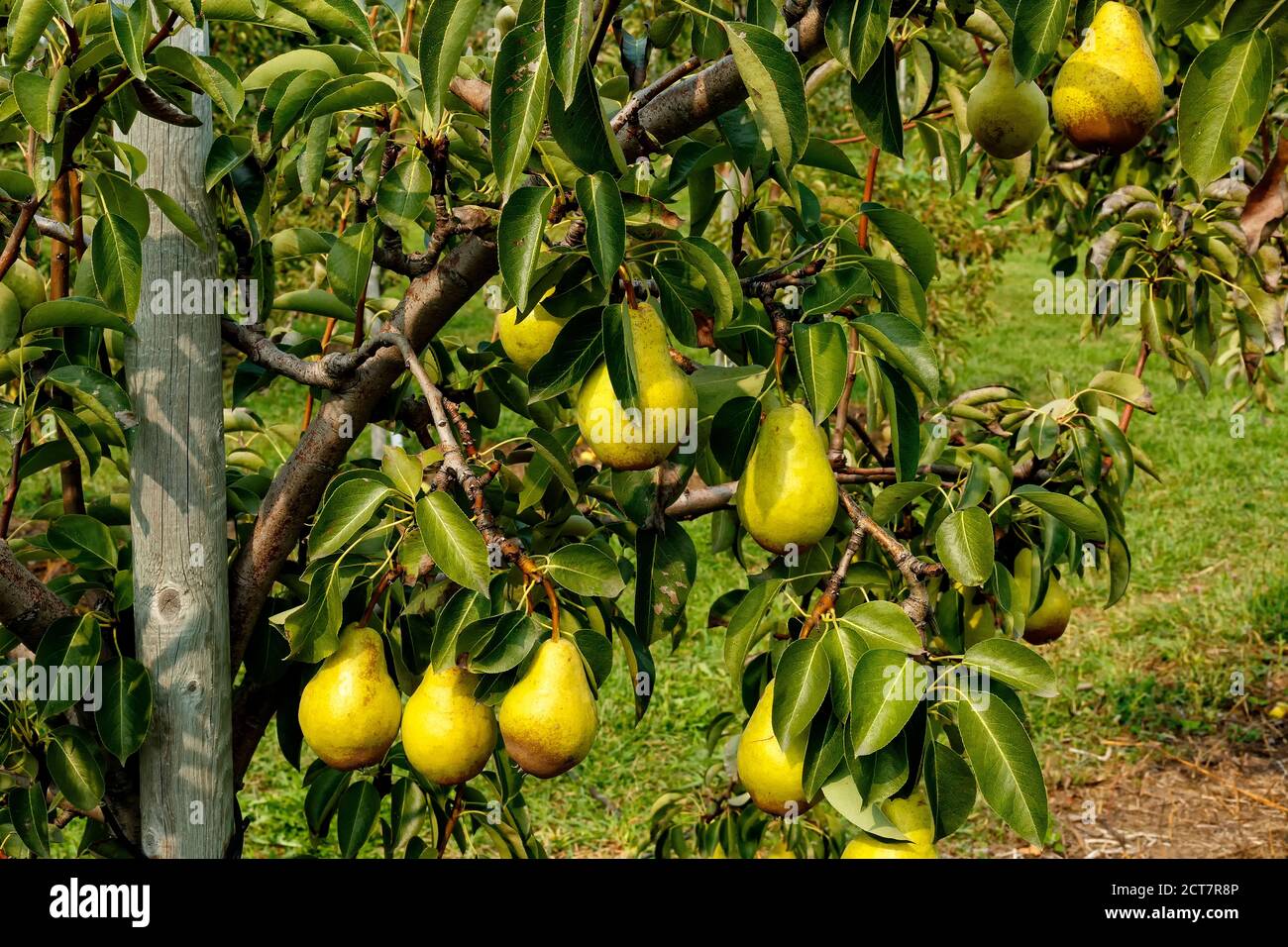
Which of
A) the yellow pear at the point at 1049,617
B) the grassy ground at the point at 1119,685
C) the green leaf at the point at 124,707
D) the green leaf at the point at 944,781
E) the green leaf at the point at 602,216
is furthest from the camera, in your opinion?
the grassy ground at the point at 1119,685

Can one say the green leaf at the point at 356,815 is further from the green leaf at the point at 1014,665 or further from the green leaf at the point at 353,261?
the green leaf at the point at 1014,665

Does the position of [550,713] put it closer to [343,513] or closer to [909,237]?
[343,513]

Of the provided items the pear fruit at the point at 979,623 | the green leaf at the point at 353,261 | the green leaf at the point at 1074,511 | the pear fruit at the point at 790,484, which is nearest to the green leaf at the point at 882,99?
the pear fruit at the point at 790,484

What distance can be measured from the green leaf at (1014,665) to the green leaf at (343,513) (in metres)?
0.56

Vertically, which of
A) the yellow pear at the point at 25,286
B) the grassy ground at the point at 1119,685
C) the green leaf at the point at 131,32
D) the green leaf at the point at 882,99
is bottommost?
the grassy ground at the point at 1119,685

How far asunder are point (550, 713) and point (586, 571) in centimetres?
14

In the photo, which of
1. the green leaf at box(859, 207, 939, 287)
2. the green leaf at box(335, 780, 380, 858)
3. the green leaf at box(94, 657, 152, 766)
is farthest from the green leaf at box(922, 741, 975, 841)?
the green leaf at box(335, 780, 380, 858)

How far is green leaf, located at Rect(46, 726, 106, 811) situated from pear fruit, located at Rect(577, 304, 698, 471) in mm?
681

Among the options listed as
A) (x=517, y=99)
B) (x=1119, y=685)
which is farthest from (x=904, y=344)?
(x=1119, y=685)

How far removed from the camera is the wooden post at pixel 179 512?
1272 millimetres

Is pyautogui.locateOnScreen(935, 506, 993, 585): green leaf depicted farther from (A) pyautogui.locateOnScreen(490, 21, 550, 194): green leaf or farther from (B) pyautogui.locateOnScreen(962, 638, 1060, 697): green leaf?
(A) pyautogui.locateOnScreen(490, 21, 550, 194): green leaf

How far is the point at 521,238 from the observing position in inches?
37.6

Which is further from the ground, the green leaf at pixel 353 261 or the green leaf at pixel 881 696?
the green leaf at pixel 353 261
